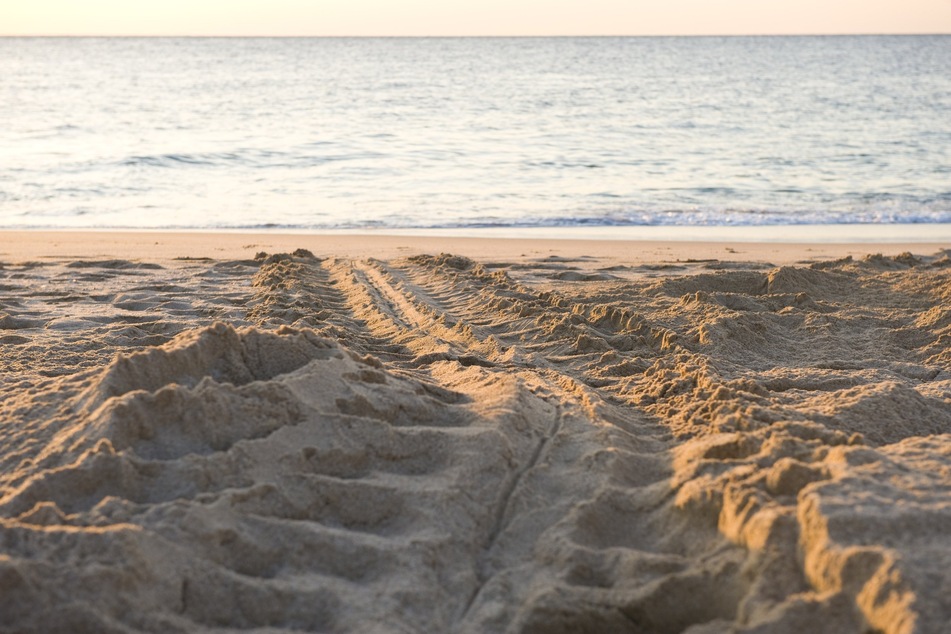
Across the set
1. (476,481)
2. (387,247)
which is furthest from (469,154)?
(476,481)

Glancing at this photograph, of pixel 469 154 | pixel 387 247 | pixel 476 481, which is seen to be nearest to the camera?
pixel 476 481

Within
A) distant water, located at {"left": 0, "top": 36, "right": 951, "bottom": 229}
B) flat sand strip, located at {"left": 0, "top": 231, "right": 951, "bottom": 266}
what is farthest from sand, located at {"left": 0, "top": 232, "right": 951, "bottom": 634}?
distant water, located at {"left": 0, "top": 36, "right": 951, "bottom": 229}

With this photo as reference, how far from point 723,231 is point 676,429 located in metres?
7.18

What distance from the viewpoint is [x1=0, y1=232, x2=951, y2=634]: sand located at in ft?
5.91

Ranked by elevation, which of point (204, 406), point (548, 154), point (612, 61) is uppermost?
point (612, 61)

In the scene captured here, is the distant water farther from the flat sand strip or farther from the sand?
the sand

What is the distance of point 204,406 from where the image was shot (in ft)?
8.11

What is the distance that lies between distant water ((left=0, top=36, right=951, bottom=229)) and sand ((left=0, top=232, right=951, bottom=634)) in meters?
6.53

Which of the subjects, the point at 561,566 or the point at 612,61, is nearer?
the point at 561,566

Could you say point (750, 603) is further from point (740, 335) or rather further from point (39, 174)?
point (39, 174)

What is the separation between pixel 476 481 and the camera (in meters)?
2.40

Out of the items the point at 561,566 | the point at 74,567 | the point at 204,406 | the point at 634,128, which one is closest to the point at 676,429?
the point at 561,566

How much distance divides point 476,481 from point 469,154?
13.9 m

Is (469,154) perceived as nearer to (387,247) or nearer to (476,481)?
(387,247)
